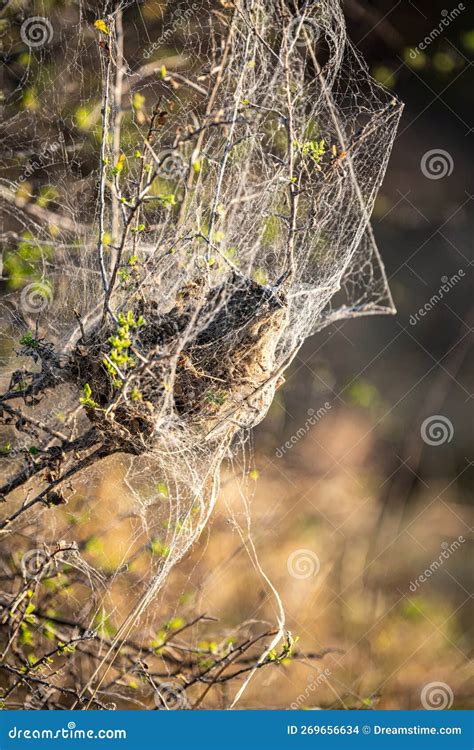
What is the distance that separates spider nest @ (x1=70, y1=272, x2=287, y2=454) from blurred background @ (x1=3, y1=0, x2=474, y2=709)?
218 cm

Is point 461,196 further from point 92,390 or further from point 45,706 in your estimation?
point 45,706

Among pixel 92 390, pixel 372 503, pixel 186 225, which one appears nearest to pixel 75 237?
pixel 186 225

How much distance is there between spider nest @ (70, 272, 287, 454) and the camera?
7.90 ft

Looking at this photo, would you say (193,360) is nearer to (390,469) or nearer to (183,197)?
(183,197)

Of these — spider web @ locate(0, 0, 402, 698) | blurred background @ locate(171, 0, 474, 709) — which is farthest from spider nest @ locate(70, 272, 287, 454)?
blurred background @ locate(171, 0, 474, 709)

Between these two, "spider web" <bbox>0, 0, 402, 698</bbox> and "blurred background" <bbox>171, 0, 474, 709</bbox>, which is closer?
"spider web" <bbox>0, 0, 402, 698</bbox>

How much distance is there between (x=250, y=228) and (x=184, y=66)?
136 cm

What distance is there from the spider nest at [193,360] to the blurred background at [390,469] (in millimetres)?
2176

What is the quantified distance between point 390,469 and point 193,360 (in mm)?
3209

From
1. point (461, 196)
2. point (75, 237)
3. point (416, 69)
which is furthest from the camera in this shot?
point (461, 196)

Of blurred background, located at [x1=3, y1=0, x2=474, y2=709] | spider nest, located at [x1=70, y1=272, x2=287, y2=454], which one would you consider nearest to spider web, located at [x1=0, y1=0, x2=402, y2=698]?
spider nest, located at [x1=70, y1=272, x2=287, y2=454]

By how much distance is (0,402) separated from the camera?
105 inches

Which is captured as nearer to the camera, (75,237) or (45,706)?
(75,237)

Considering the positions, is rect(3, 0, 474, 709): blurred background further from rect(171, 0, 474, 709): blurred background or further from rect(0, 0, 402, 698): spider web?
rect(0, 0, 402, 698): spider web
